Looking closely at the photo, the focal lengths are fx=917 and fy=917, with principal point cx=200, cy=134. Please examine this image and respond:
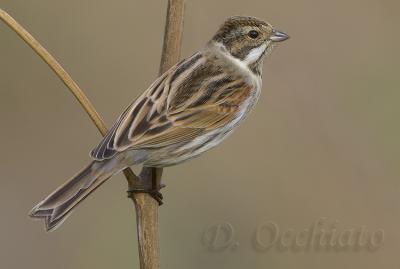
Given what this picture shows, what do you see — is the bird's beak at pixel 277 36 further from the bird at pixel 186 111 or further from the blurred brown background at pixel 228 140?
the blurred brown background at pixel 228 140

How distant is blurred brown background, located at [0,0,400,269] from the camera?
611 cm

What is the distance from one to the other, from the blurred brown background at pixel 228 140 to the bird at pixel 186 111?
4.67ft

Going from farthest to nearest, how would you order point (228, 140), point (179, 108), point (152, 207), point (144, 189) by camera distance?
point (228, 140) < point (179, 108) < point (144, 189) < point (152, 207)

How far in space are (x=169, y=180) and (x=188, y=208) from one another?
0.32 m

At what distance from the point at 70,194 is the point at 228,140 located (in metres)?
3.23

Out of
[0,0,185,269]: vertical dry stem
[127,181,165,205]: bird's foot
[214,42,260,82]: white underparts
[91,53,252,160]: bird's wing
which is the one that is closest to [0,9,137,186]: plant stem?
[0,0,185,269]: vertical dry stem

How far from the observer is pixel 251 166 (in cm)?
673

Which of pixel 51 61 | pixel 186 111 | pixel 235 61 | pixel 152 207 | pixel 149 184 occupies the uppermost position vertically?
pixel 235 61

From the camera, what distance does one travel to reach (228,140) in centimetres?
696

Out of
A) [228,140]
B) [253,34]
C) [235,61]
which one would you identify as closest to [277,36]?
[253,34]

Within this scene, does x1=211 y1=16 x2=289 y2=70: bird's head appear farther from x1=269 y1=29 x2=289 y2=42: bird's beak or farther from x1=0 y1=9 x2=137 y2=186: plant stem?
x1=0 y1=9 x2=137 y2=186: plant stem

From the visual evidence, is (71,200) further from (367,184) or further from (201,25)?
(201,25)

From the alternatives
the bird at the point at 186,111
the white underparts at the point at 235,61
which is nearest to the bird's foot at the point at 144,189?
the bird at the point at 186,111

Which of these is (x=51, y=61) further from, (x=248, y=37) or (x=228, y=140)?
(x=228, y=140)
